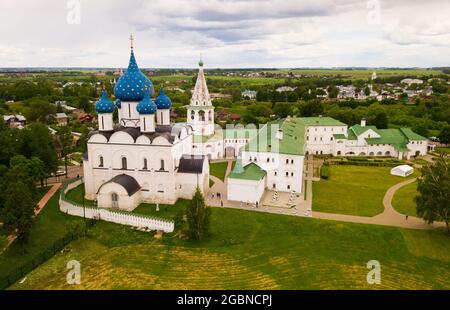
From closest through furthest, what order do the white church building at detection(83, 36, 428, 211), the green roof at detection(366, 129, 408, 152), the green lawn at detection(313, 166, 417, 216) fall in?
1. the white church building at detection(83, 36, 428, 211)
2. the green lawn at detection(313, 166, 417, 216)
3. the green roof at detection(366, 129, 408, 152)

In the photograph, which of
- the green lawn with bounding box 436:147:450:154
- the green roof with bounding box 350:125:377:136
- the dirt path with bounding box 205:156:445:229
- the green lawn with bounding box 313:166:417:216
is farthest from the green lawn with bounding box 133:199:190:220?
the green lawn with bounding box 436:147:450:154

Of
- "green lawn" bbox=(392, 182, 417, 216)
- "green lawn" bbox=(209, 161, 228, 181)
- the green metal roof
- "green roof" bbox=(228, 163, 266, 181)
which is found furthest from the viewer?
the green metal roof

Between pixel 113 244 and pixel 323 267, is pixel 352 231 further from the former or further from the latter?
pixel 113 244

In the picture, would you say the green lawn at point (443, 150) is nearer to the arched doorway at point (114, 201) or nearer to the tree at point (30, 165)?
the arched doorway at point (114, 201)

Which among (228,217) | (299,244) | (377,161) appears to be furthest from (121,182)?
(377,161)

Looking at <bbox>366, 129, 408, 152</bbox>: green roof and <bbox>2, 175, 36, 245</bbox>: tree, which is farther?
<bbox>366, 129, 408, 152</bbox>: green roof

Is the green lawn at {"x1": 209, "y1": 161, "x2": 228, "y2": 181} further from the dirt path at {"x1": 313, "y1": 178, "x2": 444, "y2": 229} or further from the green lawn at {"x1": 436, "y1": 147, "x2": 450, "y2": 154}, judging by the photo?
the green lawn at {"x1": 436, "y1": 147, "x2": 450, "y2": 154}

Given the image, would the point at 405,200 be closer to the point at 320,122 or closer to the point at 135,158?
the point at 320,122
